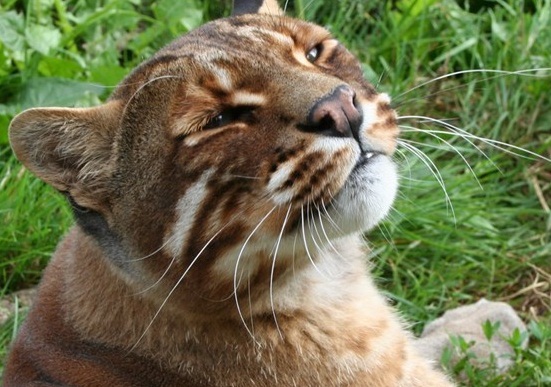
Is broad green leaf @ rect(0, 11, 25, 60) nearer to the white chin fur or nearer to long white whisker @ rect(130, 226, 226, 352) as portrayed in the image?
long white whisker @ rect(130, 226, 226, 352)

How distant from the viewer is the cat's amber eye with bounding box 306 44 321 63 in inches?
175

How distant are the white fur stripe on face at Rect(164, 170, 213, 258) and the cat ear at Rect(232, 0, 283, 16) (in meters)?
1.15

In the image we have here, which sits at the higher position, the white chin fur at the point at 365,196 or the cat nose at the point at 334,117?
the cat nose at the point at 334,117

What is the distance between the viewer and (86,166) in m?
4.34

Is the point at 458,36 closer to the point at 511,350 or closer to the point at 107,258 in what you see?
the point at 511,350

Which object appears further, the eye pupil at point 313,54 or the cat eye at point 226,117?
the eye pupil at point 313,54

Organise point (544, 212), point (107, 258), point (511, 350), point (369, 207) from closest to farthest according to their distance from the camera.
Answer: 1. point (369, 207)
2. point (107, 258)
3. point (511, 350)
4. point (544, 212)

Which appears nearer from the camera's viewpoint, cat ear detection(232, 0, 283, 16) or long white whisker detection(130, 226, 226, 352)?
long white whisker detection(130, 226, 226, 352)

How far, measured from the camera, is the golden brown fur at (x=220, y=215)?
3994 millimetres

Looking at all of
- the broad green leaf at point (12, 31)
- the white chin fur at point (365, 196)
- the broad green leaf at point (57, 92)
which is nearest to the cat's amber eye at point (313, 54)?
the white chin fur at point (365, 196)

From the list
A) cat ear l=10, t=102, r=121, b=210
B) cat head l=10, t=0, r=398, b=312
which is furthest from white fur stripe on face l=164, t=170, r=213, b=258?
cat ear l=10, t=102, r=121, b=210

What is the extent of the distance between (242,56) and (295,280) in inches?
37.9

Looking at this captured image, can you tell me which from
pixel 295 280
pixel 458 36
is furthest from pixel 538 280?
pixel 295 280

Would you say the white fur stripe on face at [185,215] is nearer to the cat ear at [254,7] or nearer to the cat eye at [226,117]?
the cat eye at [226,117]
